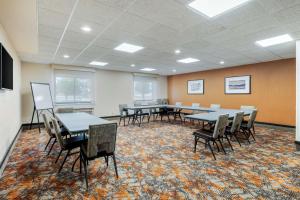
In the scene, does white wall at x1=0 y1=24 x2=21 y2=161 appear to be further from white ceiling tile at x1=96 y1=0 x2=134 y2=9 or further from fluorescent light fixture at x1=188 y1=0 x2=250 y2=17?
fluorescent light fixture at x1=188 y1=0 x2=250 y2=17

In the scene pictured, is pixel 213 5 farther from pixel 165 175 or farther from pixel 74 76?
pixel 74 76

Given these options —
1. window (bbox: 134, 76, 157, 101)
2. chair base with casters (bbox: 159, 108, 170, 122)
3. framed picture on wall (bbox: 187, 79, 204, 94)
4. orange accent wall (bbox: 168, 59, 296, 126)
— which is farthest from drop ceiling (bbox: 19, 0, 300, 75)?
window (bbox: 134, 76, 157, 101)

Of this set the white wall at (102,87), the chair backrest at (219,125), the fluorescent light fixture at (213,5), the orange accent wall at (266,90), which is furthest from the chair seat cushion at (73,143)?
the orange accent wall at (266,90)

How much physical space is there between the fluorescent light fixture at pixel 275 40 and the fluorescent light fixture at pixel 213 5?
6.56 feet

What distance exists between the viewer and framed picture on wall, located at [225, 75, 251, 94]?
251 inches

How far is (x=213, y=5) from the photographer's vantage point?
2180 mm

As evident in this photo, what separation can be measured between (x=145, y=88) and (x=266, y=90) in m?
5.92

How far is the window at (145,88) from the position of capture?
8891 mm

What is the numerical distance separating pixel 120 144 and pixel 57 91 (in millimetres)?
4347

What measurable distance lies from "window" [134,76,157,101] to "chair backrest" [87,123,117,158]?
662cm

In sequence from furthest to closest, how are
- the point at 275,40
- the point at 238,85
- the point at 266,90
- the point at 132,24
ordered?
the point at 238,85 < the point at 266,90 < the point at 275,40 < the point at 132,24

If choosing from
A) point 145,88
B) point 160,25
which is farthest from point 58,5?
point 145,88

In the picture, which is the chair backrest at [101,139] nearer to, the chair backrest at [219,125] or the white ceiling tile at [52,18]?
the white ceiling tile at [52,18]

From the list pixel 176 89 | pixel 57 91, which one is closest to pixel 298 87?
pixel 176 89
